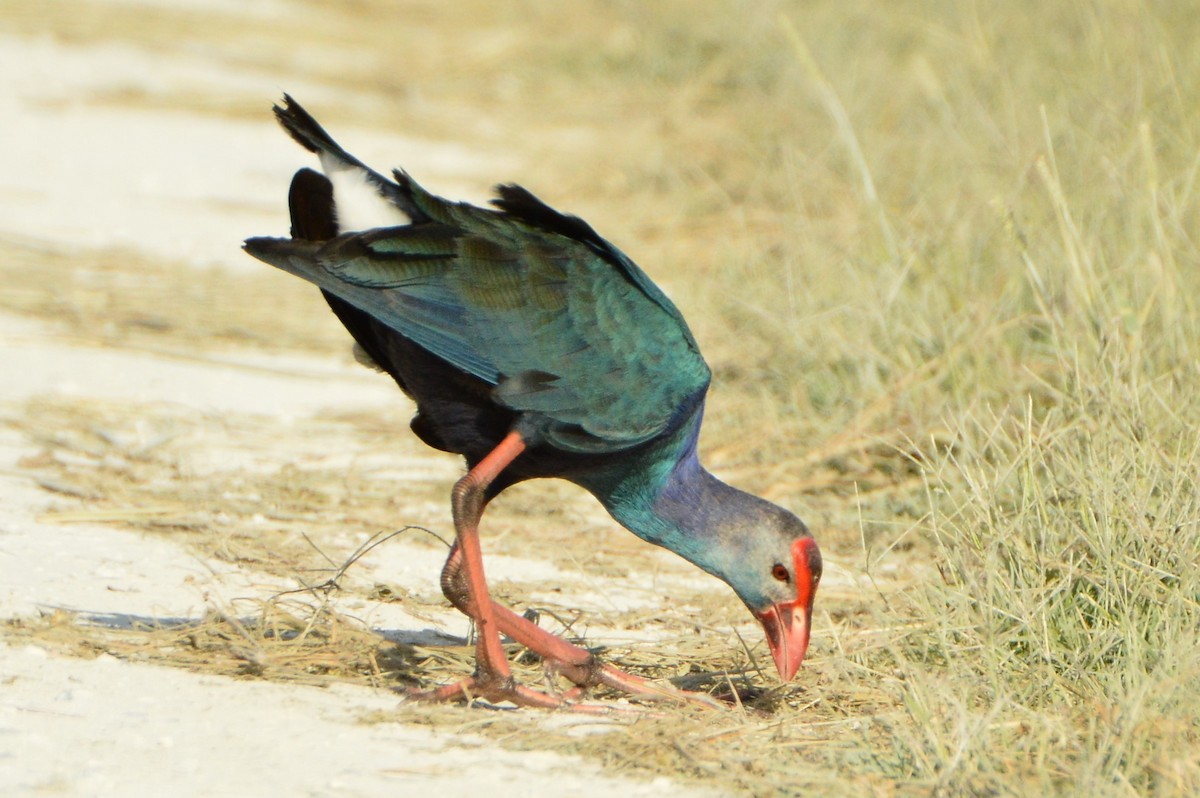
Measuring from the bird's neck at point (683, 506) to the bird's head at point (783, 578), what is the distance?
0.07 metres

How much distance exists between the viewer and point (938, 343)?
5.05 metres

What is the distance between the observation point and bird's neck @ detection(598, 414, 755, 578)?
351 centimetres

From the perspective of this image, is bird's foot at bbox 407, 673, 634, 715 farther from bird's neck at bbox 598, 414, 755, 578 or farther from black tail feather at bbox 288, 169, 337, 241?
black tail feather at bbox 288, 169, 337, 241

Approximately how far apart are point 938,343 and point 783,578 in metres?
1.83

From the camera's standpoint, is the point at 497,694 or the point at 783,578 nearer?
the point at 497,694

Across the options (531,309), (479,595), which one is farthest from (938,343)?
(479,595)

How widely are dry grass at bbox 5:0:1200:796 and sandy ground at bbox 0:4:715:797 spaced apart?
0.77 ft

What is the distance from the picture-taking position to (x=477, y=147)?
9.65 metres

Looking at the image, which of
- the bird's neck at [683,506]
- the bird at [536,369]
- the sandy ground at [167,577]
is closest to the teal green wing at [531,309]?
the bird at [536,369]

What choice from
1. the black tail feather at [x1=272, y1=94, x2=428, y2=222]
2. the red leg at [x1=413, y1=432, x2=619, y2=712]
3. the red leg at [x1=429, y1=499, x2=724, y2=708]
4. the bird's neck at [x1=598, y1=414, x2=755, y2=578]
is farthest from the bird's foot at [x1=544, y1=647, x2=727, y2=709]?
the black tail feather at [x1=272, y1=94, x2=428, y2=222]

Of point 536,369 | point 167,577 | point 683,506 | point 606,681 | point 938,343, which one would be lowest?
point 606,681

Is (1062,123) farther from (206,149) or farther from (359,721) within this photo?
(206,149)

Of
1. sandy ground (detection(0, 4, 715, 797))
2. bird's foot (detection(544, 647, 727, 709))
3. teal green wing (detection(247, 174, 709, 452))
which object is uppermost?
teal green wing (detection(247, 174, 709, 452))

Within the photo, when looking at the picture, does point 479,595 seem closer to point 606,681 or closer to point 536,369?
point 606,681
